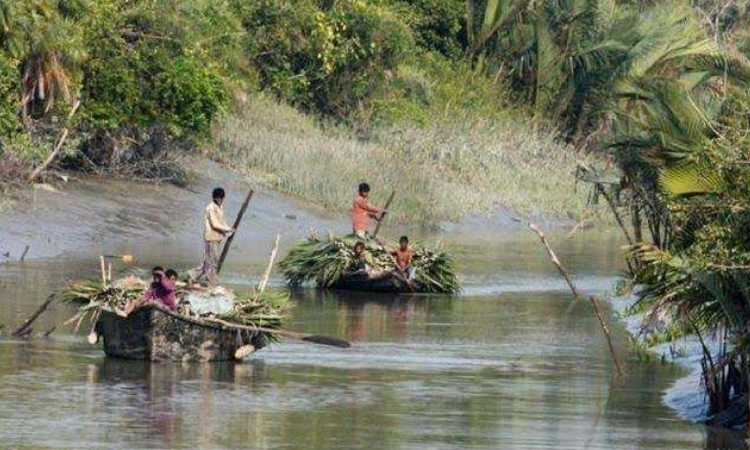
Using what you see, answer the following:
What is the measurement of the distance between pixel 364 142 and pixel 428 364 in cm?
2635

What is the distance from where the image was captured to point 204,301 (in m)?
19.4

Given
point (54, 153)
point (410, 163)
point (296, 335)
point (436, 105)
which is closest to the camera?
point (296, 335)

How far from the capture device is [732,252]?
1602 cm

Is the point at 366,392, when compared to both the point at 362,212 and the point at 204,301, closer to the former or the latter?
the point at 204,301

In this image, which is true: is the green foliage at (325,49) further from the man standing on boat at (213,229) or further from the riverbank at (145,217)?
the man standing on boat at (213,229)

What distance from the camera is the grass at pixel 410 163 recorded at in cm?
4169

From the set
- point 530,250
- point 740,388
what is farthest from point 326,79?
point 740,388

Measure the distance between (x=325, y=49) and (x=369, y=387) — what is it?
1087 inches

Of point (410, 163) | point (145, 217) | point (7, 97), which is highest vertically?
point (410, 163)

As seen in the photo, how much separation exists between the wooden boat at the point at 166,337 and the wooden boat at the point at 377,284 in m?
8.72

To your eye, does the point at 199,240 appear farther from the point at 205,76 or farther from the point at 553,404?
the point at 553,404

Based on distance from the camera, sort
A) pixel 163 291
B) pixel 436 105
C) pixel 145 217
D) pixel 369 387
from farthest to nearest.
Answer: pixel 436 105, pixel 145 217, pixel 163 291, pixel 369 387

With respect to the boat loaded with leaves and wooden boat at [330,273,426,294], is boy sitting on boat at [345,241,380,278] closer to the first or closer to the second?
wooden boat at [330,273,426,294]

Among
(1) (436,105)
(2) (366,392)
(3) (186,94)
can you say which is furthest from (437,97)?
(2) (366,392)
